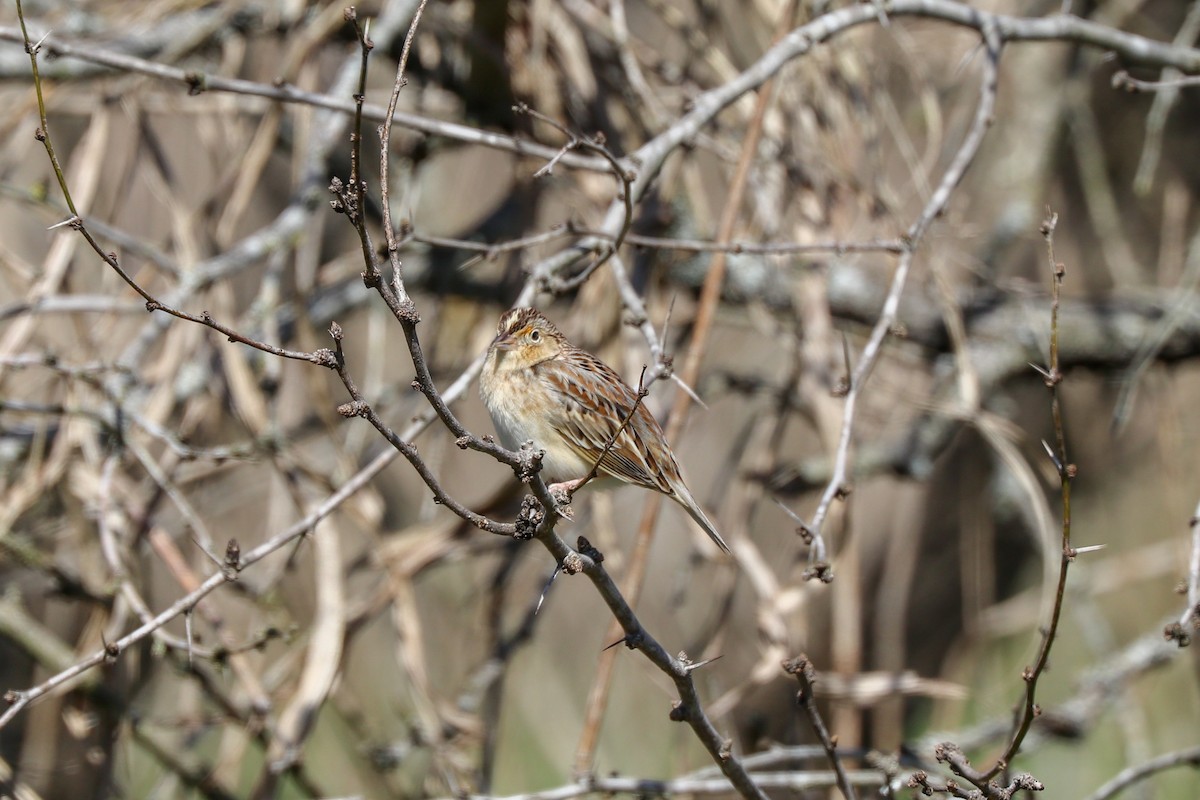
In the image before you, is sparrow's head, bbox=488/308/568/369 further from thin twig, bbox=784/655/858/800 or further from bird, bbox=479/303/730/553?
thin twig, bbox=784/655/858/800

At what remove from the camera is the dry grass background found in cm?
323

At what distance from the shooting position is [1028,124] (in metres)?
4.92

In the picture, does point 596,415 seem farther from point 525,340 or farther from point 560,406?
point 525,340

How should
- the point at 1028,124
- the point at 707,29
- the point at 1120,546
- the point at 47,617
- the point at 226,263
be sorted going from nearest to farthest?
1. the point at 226,263
2. the point at 707,29
3. the point at 1028,124
4. the point at 47,617
5. the point at 1120,546

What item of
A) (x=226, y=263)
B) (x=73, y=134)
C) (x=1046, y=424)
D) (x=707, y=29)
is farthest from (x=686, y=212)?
(x=73, y=134)

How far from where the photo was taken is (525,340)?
3.10m

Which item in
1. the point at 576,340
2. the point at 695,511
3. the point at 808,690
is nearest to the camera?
the point at 808,690

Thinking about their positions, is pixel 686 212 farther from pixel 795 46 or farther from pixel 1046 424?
pixel 1046 424

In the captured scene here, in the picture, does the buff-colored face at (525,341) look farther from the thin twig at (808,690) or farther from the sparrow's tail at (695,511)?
the thin twig at (808,690)

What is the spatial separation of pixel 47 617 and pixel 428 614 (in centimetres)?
186

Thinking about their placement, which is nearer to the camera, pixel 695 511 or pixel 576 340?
pixel 695 511

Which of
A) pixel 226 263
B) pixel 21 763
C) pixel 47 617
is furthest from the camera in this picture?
pixel 47 617

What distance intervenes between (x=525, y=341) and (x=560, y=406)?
218mm

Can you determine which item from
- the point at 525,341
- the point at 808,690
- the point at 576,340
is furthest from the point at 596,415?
the point at 808,690
